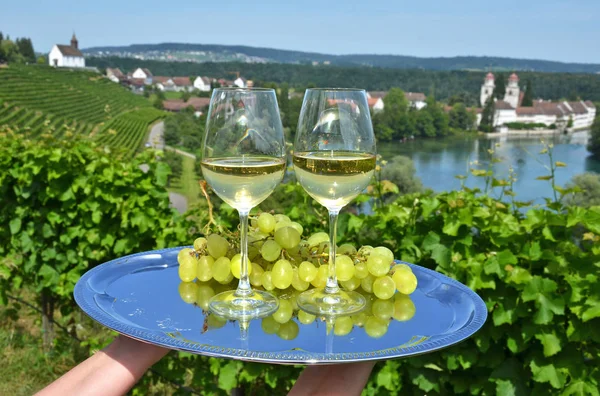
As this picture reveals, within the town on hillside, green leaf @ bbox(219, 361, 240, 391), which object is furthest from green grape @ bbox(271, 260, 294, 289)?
the town on hillside

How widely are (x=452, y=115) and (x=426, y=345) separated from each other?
5438 cm

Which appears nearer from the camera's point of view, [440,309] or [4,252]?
[440,309]

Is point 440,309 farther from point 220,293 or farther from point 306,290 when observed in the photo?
point 220,293

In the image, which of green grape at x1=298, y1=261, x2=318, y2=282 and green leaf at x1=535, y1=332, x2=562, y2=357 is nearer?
green grape at x1=298, y1=261, x2=318, y2=282

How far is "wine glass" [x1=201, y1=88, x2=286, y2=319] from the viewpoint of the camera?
1352 millimetres

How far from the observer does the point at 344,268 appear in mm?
1555

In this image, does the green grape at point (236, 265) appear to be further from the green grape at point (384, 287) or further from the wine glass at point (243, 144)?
the green grape at point (384, 287)

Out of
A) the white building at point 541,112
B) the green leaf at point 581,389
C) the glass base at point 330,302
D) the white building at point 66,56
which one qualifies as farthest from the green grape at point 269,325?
the white building at point 66,56

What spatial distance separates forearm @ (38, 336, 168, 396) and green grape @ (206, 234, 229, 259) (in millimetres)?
346

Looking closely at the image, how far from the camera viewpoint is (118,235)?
13.8 ft

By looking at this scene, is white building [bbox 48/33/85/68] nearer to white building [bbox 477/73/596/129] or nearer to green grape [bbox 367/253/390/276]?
white building [bbox 477/73/596/129]

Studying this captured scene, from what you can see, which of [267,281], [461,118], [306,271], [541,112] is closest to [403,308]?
[306,271]


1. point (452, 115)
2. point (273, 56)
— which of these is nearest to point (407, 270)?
point (452, 115)

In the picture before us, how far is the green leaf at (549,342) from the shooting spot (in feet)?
8.61
